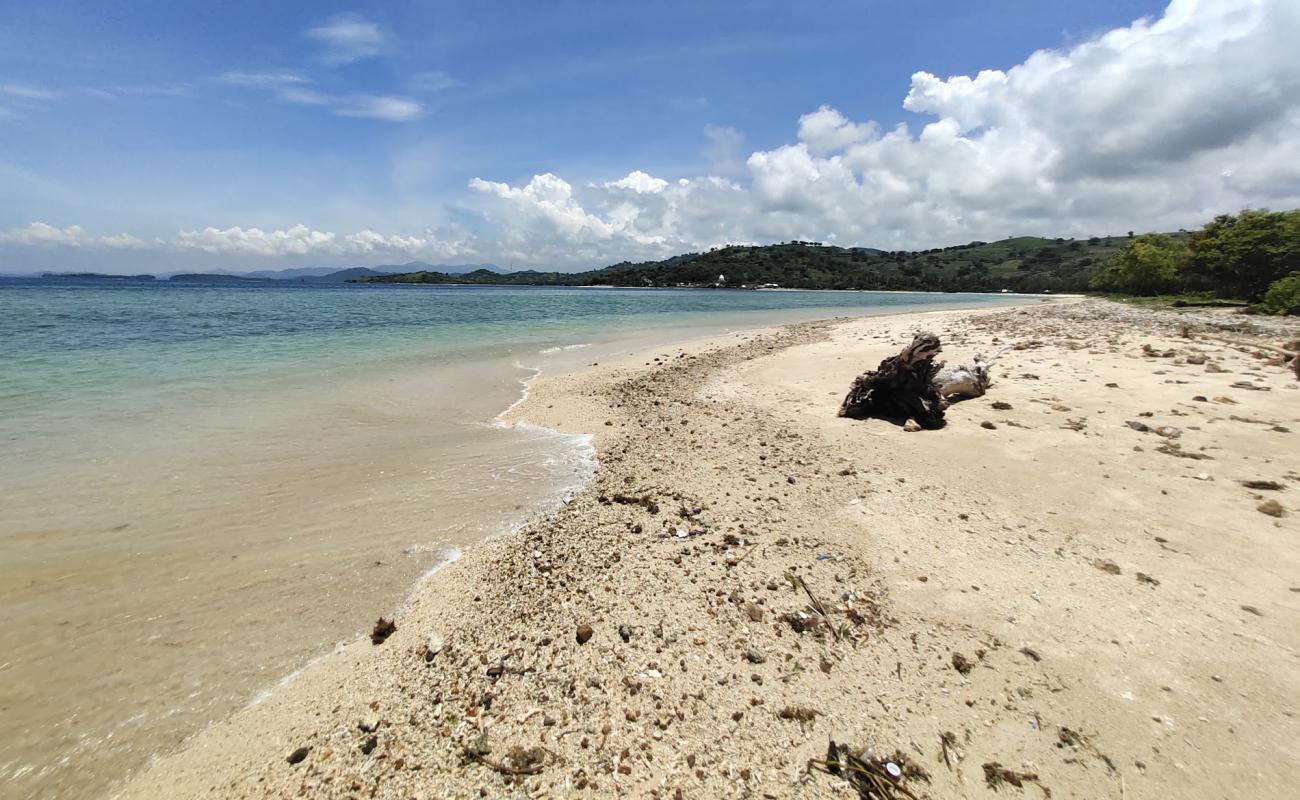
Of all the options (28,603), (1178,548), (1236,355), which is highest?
(1236,355)

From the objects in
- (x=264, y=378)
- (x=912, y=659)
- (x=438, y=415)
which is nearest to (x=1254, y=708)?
(x=912, y=659)

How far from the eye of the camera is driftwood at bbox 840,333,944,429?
876 cm

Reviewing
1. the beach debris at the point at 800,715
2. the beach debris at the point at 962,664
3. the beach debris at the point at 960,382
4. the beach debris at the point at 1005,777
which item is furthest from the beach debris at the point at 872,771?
the beach debris at the point at 960,382

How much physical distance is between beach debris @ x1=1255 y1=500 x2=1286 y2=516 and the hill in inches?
5606

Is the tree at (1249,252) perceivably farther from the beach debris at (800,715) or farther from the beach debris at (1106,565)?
the beach debris at (800,715)

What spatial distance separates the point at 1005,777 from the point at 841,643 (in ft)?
3.72

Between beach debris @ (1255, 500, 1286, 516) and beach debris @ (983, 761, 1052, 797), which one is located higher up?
beach debris @ (1255, 500, 1286, 516)

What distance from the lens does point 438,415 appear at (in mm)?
10703

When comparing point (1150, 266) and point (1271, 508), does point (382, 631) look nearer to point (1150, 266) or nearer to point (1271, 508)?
point (1271, 508)

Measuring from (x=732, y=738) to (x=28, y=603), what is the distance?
6.09m

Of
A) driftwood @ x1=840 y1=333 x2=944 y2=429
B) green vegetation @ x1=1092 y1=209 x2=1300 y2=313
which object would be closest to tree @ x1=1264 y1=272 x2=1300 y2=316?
green vegetation @ x1=1092 y1=209 x2=1300 y2=313

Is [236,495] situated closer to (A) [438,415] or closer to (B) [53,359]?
(A) [438,415]

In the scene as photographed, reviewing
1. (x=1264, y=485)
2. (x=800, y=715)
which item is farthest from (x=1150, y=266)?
(x=800, y=715)

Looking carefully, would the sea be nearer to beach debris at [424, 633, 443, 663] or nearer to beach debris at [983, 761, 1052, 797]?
beach debris at [424, 633, 443, 663]
